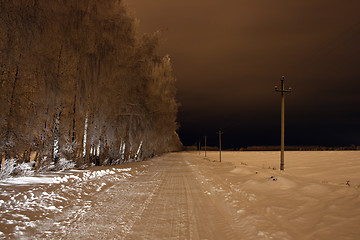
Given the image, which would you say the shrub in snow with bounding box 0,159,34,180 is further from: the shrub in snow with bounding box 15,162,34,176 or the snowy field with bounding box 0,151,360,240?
the snowy field with bounding box 0,151,360,240

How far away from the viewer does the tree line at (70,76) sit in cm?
869

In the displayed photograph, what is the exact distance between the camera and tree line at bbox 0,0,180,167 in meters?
8.69

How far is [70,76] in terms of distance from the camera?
1279cm

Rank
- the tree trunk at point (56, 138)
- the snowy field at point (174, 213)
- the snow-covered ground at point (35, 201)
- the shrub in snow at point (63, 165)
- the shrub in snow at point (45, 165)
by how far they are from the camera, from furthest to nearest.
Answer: the shrub in snow at point (63, 165) < the tree trunk at point (56, 138) < the shrub in snow at point (45, 165) < the snow-covered ground at point (35, 201) < the snowy field at point (174, 213)

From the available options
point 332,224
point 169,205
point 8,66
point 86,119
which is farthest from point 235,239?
point 86,119

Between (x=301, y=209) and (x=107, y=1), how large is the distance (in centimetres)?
1436

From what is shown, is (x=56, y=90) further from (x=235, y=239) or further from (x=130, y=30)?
(x=235, y=239)

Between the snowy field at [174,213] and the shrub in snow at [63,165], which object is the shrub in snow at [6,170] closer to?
the snowy field at [174,213]

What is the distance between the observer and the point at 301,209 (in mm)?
6125

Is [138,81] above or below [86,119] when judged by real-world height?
above

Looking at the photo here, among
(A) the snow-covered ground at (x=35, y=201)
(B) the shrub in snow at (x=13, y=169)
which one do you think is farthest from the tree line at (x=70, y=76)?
(A) the snow-covered ground at (x=35, y=201)

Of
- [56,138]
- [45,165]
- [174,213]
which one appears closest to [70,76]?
[56,138]

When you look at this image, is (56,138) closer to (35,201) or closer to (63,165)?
(63,165)

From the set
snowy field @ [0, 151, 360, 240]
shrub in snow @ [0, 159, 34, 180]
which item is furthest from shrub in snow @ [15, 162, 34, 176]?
snowy field @ [0, 151, 360, 240]
